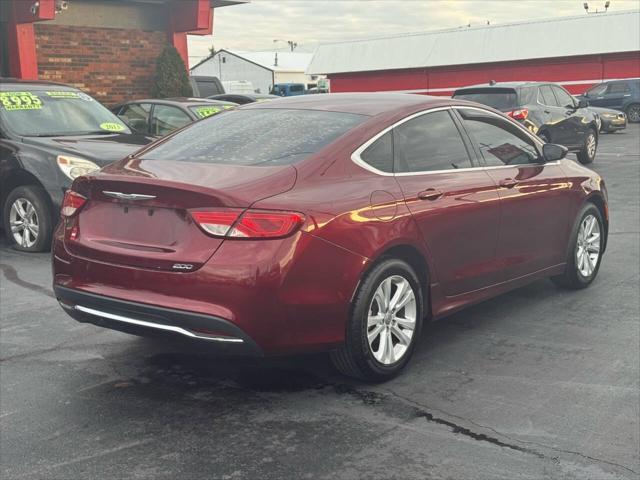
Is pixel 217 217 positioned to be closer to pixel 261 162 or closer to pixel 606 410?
pixel 261 162

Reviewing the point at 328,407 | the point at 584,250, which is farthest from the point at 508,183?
the point at 328,407

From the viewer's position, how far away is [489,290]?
5.58 meters

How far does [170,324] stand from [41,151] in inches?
194

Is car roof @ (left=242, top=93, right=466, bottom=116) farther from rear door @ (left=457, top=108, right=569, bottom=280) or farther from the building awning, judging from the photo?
the building awning

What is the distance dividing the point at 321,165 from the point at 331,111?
74 cm

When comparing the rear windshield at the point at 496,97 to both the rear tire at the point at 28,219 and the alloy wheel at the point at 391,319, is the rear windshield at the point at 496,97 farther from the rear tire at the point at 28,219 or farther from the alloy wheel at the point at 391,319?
the alloy wheel at the point at 391,319

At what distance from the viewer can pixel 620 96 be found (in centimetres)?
3077

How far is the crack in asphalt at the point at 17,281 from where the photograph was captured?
6752mm

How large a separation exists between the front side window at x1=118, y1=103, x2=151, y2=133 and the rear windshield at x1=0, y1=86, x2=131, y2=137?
2.13 meters

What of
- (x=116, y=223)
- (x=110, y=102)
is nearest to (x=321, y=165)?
(x=116, y=223)

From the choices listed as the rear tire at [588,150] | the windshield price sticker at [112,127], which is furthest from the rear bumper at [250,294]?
the rear tire at [588,150]

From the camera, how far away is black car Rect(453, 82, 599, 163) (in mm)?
15852

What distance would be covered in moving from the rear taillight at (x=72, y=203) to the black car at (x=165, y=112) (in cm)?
695

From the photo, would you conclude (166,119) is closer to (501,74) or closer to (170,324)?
(170,324)
